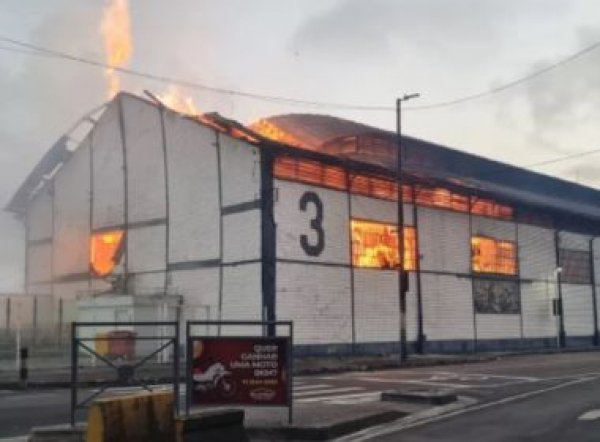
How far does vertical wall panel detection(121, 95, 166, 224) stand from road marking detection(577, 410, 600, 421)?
88.1 ft

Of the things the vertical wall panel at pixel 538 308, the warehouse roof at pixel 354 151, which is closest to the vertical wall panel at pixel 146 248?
the warehouse roof at pixel 354 151

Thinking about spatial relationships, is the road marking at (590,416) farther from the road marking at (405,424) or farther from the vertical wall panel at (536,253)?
the vertical wall panel at (536,253)

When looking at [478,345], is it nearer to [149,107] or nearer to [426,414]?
[149,107]

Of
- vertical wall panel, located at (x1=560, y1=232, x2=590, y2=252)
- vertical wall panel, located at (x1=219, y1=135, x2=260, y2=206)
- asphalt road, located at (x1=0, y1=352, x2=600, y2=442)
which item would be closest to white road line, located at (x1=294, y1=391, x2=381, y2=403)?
asphalt road, located at (x1=0, y1=352, x2=600, y2=442)

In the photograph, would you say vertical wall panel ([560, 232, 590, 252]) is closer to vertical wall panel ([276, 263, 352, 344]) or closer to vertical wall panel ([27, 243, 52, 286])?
vertical wall panel ([276, 263, 352, 344])

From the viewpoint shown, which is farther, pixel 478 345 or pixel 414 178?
pixel 478 345

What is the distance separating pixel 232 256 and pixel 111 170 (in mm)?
10688

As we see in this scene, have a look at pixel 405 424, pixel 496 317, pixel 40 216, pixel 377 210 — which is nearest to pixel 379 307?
pixel 377 210

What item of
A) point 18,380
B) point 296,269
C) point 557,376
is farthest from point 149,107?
point 557,376

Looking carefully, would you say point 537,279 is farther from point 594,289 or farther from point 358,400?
point 358,400

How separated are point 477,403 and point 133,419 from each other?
31.9 feet

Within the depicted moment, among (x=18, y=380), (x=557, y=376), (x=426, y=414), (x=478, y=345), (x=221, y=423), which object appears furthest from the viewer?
(x=478, y=345)

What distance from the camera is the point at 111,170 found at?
42.3 m

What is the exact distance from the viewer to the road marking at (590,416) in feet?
45.1
